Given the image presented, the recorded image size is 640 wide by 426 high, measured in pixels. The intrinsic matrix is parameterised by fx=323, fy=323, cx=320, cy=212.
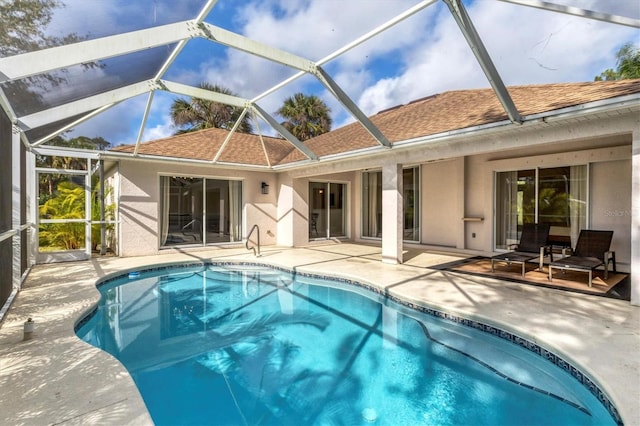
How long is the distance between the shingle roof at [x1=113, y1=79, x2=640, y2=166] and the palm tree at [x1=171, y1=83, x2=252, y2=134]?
9207 mm

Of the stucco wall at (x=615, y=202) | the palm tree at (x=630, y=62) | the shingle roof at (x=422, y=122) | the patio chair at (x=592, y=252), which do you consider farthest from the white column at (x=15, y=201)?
the palm tree at (x=630, y=62)

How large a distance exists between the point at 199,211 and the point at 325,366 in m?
9.65

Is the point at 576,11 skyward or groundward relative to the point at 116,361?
skyward

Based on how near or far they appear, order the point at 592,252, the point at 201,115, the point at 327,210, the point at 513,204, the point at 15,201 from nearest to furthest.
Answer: the point at 15,201
the point at 592,252
the point at 513,204
the point at 327,210
the point at 201,115

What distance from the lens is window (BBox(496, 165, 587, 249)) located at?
879 centimetres

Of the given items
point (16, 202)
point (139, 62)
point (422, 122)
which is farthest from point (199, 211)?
point (422, 122)

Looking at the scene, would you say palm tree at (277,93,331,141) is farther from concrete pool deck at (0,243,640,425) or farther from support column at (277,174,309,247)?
concrete pool deck at (0,243,640,425)

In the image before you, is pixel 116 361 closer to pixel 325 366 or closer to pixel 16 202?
pixel 325 366

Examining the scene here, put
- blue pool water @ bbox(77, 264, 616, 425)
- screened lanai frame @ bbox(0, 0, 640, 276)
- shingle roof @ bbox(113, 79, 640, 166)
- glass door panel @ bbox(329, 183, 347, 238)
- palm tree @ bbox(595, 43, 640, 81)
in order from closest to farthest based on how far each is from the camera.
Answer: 1. blue pool water @ bbox(77, 264, 616, 425)
2. screened lanai frame @ bbox(0, 0, 640, 276)
3. shingle roof @ bbox(113, 79, 640, 166)
4. glass door panel @ bbox(329, 183, 347, 238)
5. palm tree @ bbox(595, 43, 640, 81)

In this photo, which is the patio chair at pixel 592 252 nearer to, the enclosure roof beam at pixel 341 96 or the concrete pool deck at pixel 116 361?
the concrete pool deck at pixel 116 361

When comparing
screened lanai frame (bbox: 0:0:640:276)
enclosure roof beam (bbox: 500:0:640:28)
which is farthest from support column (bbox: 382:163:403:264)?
enclosure roof beam (bbox: 500:0:640:28)

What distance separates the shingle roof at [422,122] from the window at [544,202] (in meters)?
2.43

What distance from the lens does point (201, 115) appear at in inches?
933

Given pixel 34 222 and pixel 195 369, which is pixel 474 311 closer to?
pixel 195 369
